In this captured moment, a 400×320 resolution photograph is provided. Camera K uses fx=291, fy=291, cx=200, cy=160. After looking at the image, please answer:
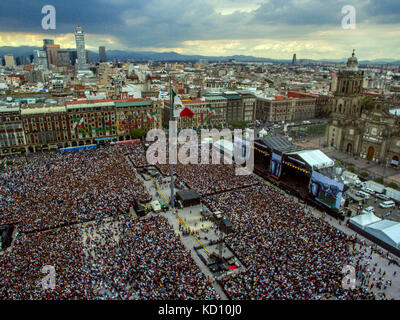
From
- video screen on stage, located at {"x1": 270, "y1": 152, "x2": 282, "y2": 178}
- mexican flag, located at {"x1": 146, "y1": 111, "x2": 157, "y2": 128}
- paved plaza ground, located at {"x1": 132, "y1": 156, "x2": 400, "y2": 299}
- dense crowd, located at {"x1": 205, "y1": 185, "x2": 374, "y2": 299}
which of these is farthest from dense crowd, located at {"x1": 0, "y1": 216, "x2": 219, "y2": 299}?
mexican flag, located at {"x1": 146, "y1": 111, "x2": 157, "y2": 128}

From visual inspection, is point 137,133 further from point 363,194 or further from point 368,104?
point 368,104

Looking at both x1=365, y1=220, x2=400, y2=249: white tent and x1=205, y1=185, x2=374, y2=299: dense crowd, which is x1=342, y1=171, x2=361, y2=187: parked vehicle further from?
x1=205, y1=185, x2=374, y2=299: dense crowd

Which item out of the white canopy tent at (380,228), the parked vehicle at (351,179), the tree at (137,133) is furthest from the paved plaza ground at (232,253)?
the tree at (137,133)

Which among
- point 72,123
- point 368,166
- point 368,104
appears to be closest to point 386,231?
point 368,166
